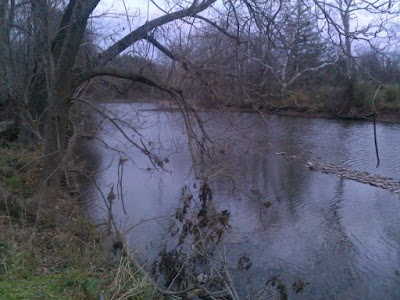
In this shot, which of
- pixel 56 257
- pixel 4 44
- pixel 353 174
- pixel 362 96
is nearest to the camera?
pixel 56 257

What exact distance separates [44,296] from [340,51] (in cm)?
443

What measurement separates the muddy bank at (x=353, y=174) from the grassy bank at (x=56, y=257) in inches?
328

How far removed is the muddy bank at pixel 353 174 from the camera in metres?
13.6


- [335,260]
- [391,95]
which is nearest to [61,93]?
[335,260]

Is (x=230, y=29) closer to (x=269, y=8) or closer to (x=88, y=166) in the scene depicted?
(x=269, y=8)

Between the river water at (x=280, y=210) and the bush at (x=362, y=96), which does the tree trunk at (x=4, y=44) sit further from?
the bush at (x=362, y=96)

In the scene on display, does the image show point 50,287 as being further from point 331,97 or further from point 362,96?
point 331,97

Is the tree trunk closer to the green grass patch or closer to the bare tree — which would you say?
the bare tree

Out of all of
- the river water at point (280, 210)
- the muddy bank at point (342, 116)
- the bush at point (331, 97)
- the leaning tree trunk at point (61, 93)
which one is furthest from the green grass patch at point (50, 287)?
the bush at point (331, 97)

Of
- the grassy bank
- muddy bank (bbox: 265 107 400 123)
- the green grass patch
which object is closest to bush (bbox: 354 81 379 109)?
muddy bank (bbox: 265 107 400 123)

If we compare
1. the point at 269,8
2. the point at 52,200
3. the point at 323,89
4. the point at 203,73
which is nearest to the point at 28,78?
the point at 52,200

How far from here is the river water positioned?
7.72 m

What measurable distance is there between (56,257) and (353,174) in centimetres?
1078

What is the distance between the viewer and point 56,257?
6.31 metres
